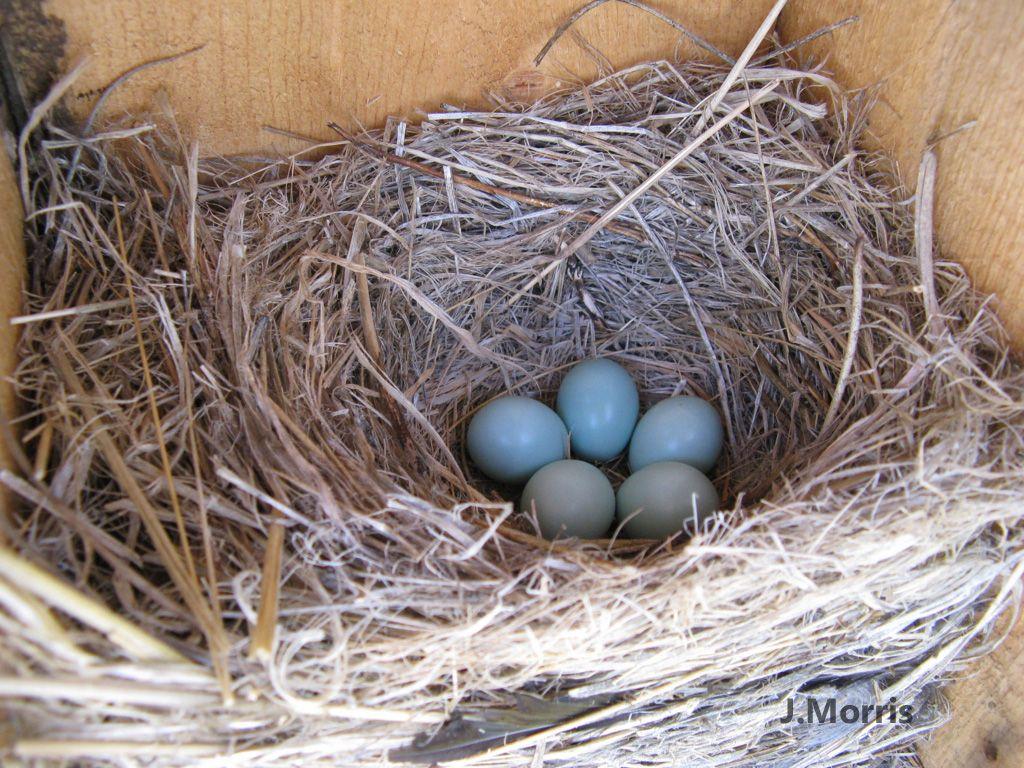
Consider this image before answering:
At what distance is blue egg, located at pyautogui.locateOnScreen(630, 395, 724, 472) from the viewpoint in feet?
4.03

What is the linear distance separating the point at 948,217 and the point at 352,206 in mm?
833

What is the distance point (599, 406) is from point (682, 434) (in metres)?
0.13

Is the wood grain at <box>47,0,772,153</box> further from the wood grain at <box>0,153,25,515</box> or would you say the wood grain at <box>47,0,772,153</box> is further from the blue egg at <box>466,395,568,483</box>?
the blue egg at <box>466,395,568,483</box>

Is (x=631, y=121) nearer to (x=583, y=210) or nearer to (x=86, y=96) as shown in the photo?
(x=583, y=210)

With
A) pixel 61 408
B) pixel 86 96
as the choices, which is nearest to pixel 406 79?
pixel 86 96

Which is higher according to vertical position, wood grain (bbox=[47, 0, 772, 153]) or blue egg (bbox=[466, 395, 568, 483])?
wood grain (bbox=[47, 0, 772, 153])

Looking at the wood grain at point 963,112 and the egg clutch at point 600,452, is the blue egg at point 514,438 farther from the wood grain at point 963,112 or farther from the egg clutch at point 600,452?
the wood grain at point 963,112

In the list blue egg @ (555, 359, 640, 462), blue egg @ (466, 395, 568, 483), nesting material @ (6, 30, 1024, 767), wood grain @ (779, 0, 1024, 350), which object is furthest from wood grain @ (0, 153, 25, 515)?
wood grain @ (779, 0, 1024, 350)

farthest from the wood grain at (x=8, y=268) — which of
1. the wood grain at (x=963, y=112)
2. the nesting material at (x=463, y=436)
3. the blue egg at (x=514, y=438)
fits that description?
the wood grain at (x=963, y=112)

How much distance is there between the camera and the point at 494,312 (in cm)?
136

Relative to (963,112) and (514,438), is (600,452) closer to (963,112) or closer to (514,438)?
(514,438)

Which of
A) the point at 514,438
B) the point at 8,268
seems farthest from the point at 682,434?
the point at 8,268

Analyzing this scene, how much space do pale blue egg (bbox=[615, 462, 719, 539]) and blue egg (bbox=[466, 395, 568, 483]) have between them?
0.50 feet

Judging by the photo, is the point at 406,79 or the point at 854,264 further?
the point at 406,79
